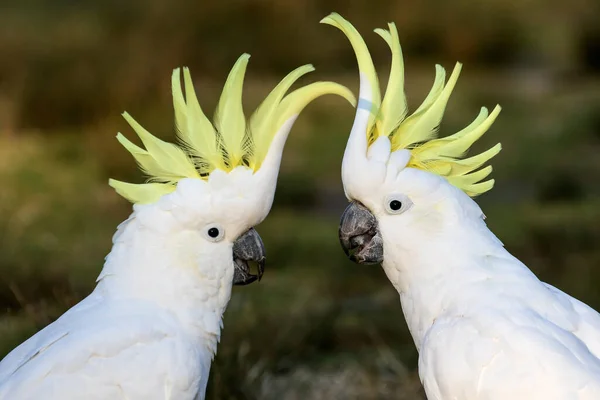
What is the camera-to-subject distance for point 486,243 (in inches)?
125

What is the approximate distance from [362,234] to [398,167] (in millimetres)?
274

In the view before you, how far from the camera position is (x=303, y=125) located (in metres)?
9.78

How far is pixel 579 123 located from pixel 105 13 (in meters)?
5.30

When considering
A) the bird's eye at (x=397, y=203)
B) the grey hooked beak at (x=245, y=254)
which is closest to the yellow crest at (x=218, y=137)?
the grey hooked beak at (x=245, y=254)

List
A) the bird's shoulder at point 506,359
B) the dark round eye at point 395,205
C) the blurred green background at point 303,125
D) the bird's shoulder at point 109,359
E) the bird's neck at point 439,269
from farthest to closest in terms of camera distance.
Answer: the blurred green background at point 303,125 → the dark round eye at point 395,205 → the bird's neck at point 439,269 → the bird's shoulder at point 109,359 → the bird's shoulder at point 506,359

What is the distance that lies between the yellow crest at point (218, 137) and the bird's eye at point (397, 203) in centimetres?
35

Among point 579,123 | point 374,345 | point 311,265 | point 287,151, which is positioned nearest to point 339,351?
point 374,345

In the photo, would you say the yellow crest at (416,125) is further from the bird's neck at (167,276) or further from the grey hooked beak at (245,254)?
the bird's neck at (167,276)

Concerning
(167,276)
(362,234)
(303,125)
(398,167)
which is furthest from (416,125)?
(303,125)

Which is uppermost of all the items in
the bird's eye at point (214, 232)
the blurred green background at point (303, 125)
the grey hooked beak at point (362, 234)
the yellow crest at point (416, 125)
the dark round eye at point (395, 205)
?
the yellow crest at point (416, 125)

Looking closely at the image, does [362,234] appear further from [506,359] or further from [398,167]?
[506,359]

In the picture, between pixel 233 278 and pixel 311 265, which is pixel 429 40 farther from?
pixel 233 278

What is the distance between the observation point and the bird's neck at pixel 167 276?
318cm

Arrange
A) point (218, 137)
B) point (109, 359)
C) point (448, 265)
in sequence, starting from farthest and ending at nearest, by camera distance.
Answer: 1. point (218, 137)
2. point (448, 265)
3. point (109, 359)
